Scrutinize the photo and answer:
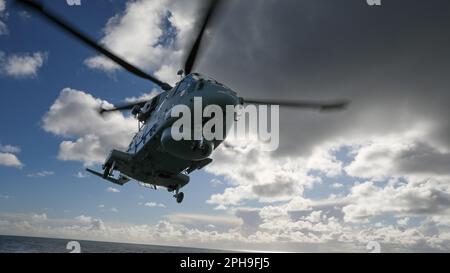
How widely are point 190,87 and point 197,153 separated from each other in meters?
3.17

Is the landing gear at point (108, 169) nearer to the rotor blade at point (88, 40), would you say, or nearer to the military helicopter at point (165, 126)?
the military helicopter at point (165, 126)

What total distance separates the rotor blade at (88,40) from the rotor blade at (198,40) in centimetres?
231

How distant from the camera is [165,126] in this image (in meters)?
16.0

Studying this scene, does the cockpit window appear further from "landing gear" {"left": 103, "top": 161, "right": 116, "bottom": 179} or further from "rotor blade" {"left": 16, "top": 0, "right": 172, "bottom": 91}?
"landing gear" {"left": 103, "top": 161, "right": 116, "bottom": 179}

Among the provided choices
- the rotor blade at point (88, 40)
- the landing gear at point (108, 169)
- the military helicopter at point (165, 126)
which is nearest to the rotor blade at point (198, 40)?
the military helicopter at point (165, 126)

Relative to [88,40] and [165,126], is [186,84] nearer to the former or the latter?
[165,126]

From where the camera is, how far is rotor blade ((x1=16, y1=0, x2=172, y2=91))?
1325 centimetres

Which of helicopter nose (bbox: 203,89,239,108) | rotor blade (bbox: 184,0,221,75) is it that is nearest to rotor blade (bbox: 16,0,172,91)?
rotor blade (bbox: 184,0,221,75)

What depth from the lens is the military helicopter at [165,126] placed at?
48.6 feet

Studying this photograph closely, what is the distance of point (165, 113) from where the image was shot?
54.6ft

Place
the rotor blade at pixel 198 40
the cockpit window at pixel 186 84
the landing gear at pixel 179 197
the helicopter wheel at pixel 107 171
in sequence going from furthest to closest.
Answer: the landing gear at pixel 179 197 → the helicopter wheel at pixel 107 171 → the cockpit window at pixel 186 84 → the rotor blade at pixel 198 40
